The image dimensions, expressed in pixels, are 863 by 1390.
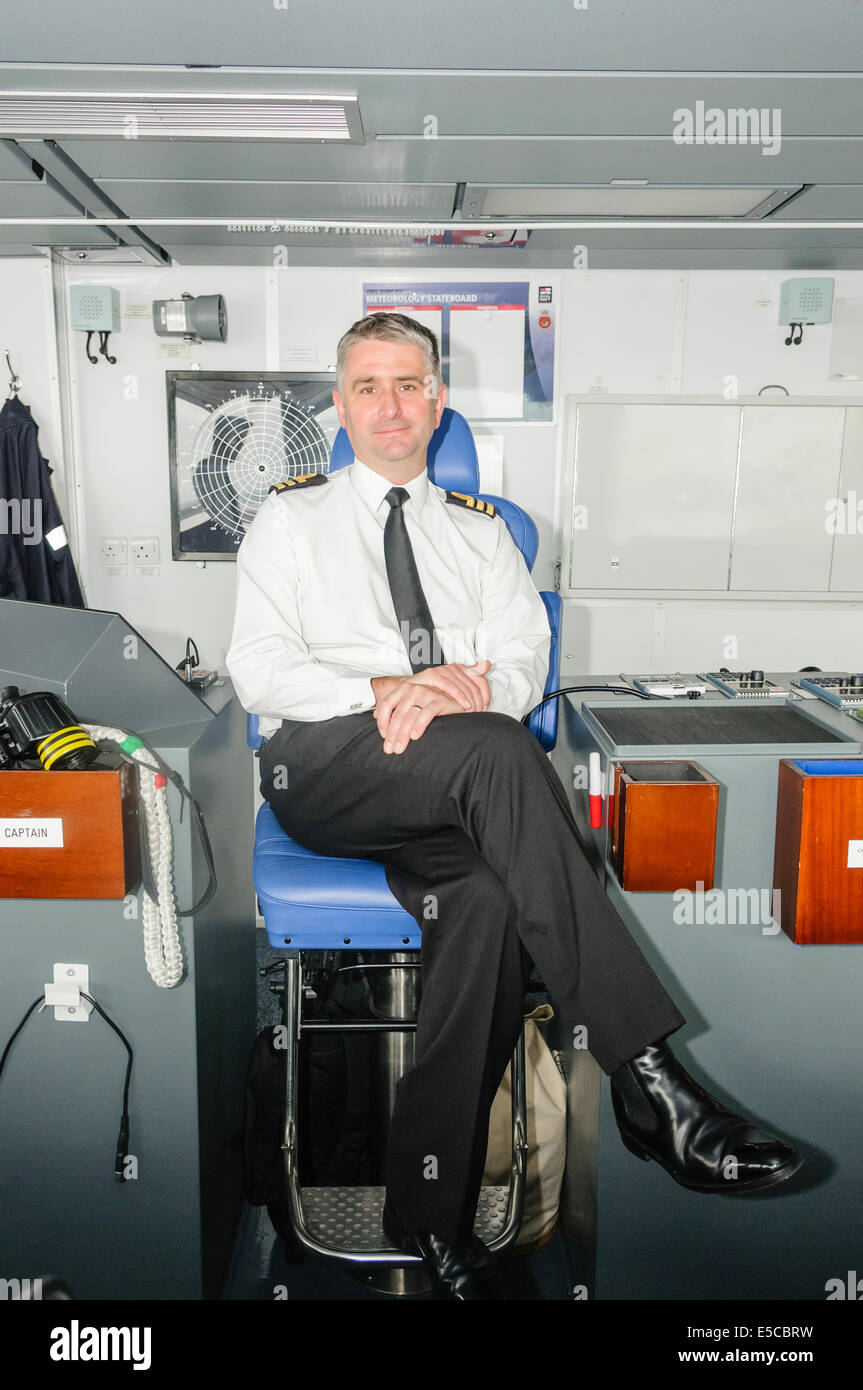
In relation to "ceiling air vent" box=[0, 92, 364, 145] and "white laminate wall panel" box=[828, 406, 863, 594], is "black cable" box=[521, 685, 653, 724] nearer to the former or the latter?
"ceiling air vent" box=[0, 92, 364, 145]

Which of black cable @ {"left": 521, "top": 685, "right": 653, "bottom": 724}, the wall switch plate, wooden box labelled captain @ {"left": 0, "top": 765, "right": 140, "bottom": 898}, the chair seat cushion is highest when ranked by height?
black cable @ {"left": 521, "top": 685, "right": 653, "bottom": 724}

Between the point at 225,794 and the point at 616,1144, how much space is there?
0.90 metres

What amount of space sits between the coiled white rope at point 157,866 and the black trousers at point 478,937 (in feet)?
0.98

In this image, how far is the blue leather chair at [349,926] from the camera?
4.65 ft

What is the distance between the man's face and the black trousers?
639 mm

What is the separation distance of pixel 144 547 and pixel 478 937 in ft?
7.43

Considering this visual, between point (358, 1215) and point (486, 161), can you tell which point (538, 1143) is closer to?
point (358, 1215)

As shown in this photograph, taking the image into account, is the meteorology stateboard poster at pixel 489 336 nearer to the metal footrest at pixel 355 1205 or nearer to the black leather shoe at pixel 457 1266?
the metal footrest at pixel 355 1205

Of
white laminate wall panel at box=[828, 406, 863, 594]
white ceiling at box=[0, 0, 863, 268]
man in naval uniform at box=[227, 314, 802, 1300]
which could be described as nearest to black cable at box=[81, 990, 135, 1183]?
man in naval uniform at box=[227, 314, 802, 1300]

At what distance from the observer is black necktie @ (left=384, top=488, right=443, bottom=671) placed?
1.78 m

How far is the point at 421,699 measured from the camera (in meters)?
1.52

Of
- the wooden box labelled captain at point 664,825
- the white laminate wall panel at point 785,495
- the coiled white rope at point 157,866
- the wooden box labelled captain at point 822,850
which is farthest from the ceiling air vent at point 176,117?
the white laminate wall panel at point 785,495
